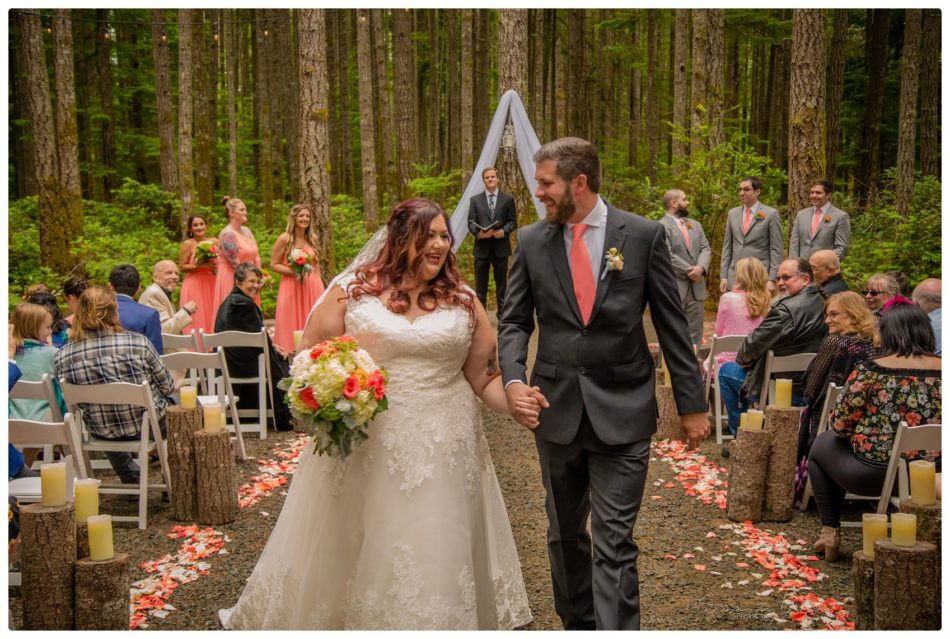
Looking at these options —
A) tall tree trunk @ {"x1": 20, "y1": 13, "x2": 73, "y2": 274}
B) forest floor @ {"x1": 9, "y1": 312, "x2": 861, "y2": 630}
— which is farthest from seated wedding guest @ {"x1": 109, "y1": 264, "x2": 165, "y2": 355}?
tall tree trunk @ {"x1": 20, "y1": 13, "x2": 73, "y2": 274}

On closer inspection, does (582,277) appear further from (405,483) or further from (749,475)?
(749,475)

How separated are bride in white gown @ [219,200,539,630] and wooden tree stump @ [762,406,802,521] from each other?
7.53 ft

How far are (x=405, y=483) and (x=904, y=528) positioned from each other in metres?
2.06

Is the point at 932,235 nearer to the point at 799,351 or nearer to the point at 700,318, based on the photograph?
the point at 700,318

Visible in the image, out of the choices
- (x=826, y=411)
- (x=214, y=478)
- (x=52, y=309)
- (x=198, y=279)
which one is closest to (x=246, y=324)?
(x=52, y=309)

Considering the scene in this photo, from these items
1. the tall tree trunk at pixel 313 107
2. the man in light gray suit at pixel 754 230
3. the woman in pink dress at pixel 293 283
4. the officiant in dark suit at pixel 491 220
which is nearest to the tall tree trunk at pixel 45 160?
the tall tree trunk at pixel 313 107

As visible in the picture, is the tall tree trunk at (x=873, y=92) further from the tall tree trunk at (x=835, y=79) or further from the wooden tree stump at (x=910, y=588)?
the wooden tree stump at (x=910, y=588)

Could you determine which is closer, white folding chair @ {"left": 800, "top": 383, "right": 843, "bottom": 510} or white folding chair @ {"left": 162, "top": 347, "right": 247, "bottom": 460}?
white folding chair @ {"left": 800, "top": 383, "right": 843, "bottom": 510}

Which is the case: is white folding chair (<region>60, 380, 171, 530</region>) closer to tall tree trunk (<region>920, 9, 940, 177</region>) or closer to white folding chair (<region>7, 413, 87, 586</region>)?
white folding chair (<region>7, 413, 87, 586</region>)

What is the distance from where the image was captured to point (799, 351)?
646cm

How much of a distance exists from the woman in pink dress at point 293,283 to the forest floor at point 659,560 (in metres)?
3.11

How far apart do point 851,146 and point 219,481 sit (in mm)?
23060

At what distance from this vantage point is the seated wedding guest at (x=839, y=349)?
5449mm

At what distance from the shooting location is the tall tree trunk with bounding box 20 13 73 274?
14.0 meters
